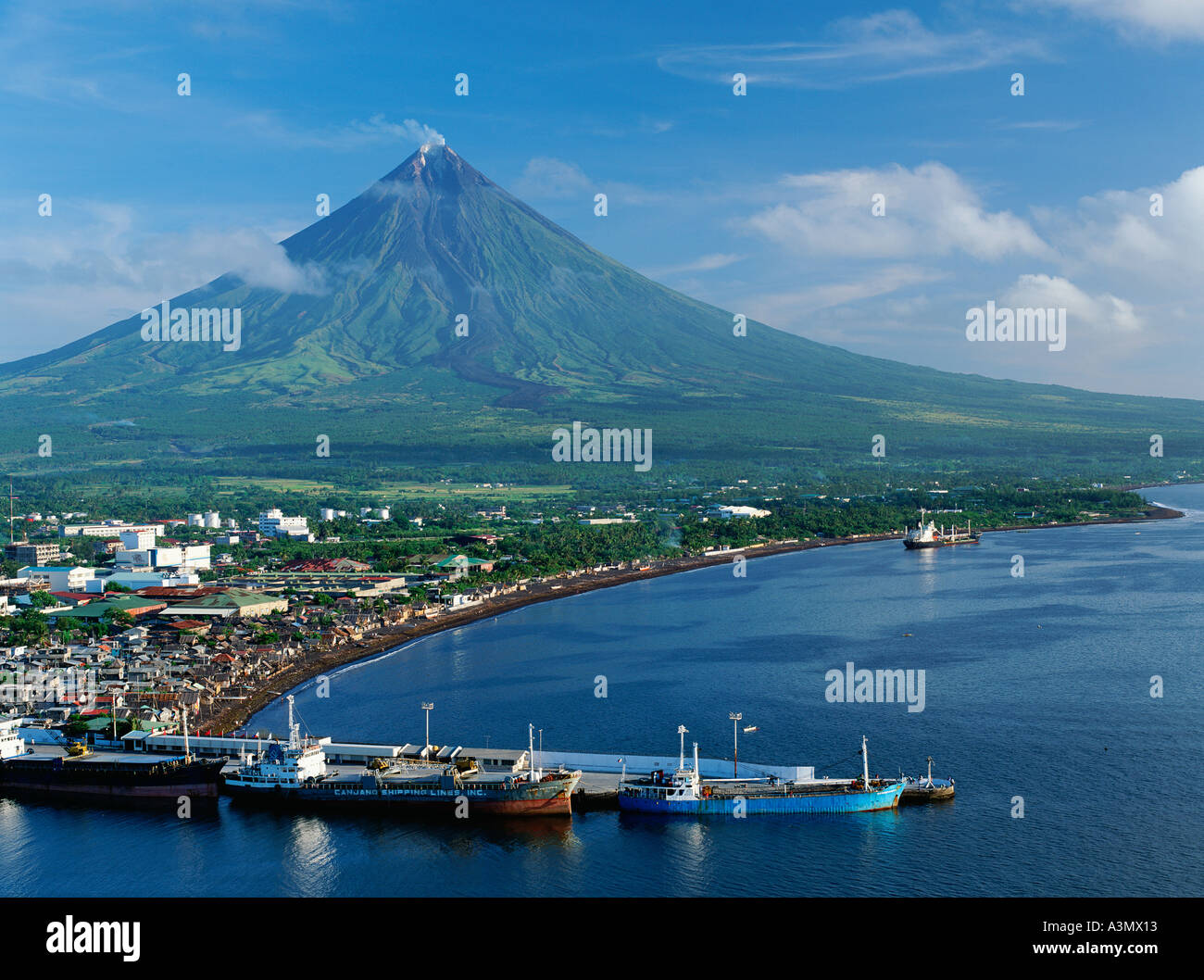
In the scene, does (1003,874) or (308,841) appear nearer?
(1003,874)

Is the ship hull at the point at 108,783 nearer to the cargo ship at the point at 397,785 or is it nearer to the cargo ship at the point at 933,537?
the cargo ship at the point at 397,785

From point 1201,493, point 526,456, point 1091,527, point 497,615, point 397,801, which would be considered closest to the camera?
point 397,801

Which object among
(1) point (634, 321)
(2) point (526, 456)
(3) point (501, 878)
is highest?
(1) point (634, 321)

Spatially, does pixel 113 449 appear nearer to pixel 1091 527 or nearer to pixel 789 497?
pixel 789 497

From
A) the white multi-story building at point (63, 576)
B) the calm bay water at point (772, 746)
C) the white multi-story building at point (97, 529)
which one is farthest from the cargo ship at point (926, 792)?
the white multi-story building at point (97, 529)

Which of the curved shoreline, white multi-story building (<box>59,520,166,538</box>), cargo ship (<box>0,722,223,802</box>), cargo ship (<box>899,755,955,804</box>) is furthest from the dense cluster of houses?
white multi-story building (<box>59,520,166,538</box>)
